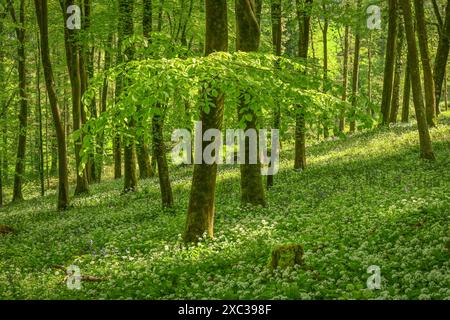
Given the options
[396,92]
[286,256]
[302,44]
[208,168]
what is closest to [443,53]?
[396,92]

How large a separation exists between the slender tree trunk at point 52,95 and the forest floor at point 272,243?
1.35 meters

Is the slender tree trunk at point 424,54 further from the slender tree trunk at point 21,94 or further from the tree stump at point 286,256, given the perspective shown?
the slender tree trunk at point 21,94

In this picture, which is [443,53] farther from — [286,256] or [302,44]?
[286,256]

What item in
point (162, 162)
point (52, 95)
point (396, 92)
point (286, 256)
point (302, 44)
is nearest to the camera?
point (286, 256)

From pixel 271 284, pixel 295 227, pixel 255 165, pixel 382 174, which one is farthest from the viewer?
pixel 382 174

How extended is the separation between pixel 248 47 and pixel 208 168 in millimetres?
5043

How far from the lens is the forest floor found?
901cm

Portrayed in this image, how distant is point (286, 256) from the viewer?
32.6 ft

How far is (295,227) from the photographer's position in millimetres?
13406

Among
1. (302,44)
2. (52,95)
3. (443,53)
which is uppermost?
(443,53)

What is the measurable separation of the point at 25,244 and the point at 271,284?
Answer: 10577mm

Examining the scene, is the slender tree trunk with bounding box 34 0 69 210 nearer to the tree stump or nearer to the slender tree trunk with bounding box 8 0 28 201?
the slender tree trunk with bounding box 8 0 28 201
